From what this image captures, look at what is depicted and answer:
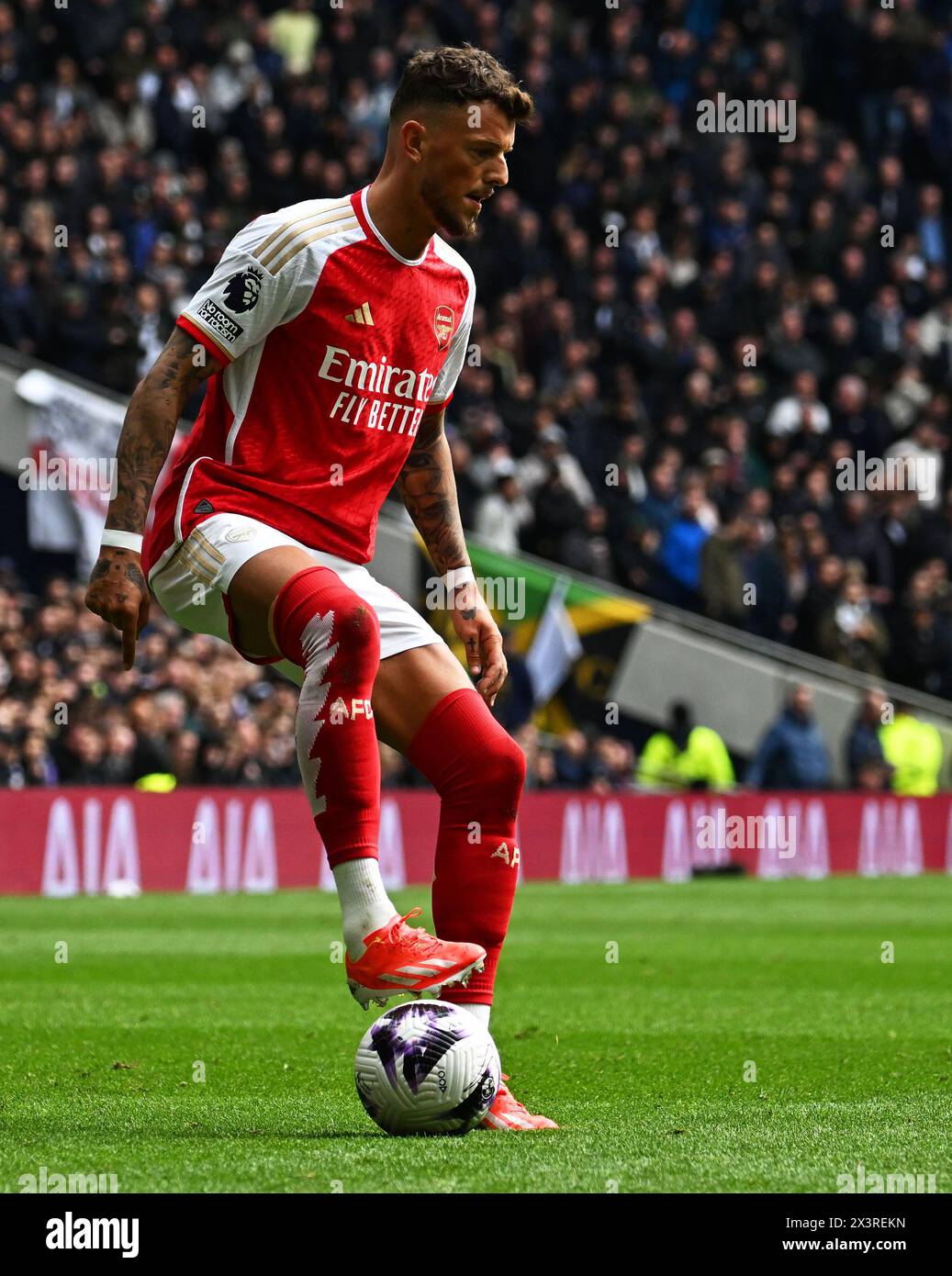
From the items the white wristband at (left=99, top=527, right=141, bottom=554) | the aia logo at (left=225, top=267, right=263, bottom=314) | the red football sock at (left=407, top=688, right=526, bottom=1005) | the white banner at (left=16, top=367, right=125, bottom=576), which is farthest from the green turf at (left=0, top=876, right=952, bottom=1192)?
the white banner at (left=16, top=367, right=125, bottom=576)

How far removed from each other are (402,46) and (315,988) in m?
15.3

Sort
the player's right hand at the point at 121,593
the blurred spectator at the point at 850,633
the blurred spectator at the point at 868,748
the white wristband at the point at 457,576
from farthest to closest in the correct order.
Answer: the blurred spectator at the point at 850,633, the blurred spectator at the point at 868,748, the white wristband at the point at 457,576, the player's right hand at the point at 121,593

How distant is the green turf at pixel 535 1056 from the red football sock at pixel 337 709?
73cm

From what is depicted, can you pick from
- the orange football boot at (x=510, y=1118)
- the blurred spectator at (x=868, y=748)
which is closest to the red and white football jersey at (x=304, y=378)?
the orange football boot at (x=510, y=1118)

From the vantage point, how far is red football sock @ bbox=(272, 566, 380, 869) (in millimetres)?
5168

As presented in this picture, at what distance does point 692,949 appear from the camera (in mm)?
12773

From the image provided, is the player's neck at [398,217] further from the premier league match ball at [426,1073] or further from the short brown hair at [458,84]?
the premier league match ball at [426,1073]

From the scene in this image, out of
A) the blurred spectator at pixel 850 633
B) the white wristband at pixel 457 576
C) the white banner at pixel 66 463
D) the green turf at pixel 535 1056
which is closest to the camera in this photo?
the green turf at pixel 535 1056

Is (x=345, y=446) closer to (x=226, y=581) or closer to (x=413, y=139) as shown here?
(x=226, y=581)

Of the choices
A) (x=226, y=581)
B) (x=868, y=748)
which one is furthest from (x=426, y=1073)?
(x=868, y=748)

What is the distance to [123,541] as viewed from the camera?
17.2 ft

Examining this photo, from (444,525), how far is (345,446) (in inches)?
28.0

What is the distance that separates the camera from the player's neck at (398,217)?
568cm

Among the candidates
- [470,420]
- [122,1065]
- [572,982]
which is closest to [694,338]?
[470,420]
